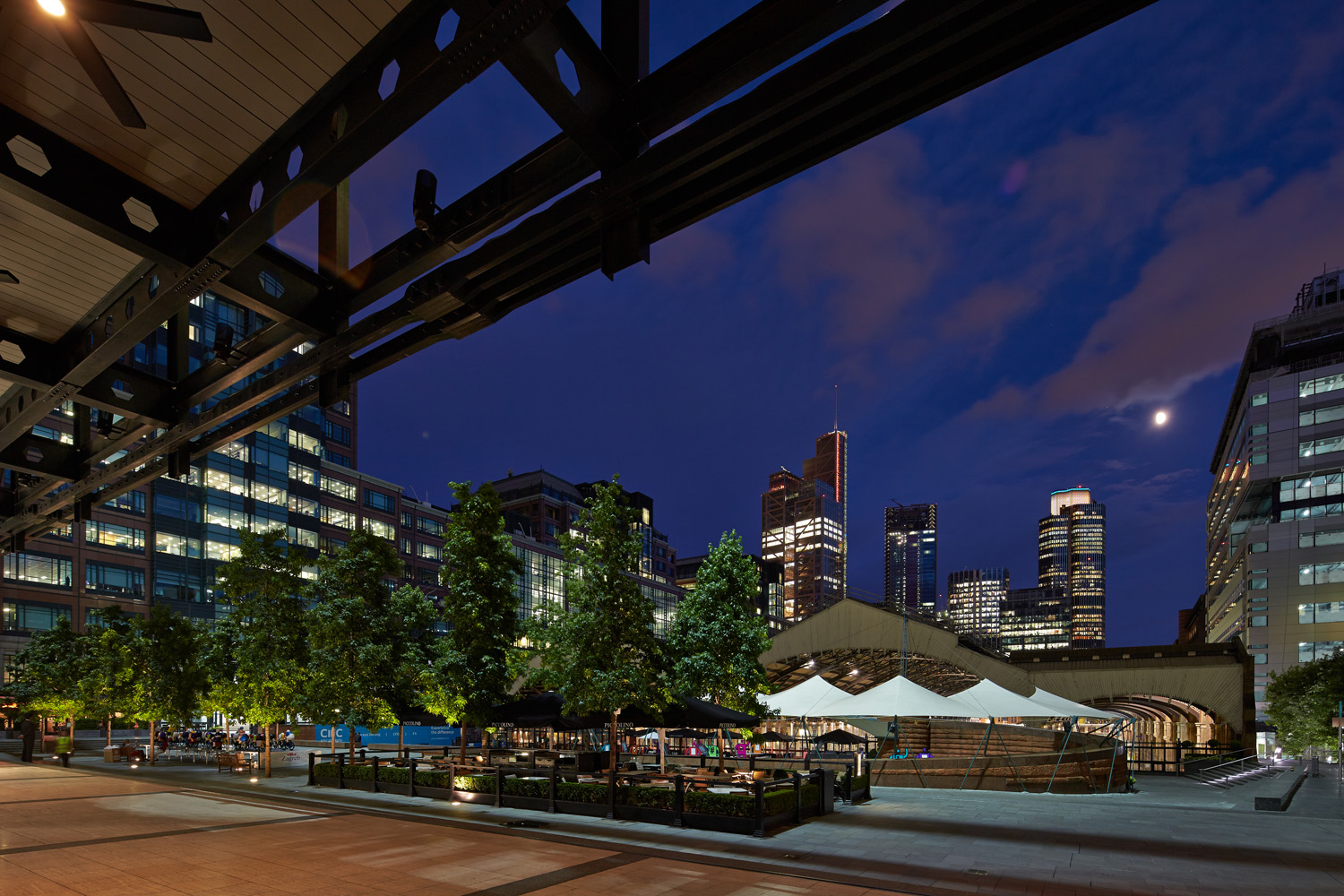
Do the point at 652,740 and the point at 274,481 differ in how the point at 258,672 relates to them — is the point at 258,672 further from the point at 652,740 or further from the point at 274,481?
the point at 274,481

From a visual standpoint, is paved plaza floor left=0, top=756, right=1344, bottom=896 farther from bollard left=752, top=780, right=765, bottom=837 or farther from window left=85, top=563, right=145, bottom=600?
window left=85, top=563, right=145, bottom=600

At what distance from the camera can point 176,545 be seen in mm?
81562

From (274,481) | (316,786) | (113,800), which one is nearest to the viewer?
(113,800)

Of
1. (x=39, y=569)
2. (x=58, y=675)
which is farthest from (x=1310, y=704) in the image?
(x=39, y=569)

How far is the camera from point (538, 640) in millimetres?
23094

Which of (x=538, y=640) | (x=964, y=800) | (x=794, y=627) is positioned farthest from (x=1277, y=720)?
(x=538, y=640)

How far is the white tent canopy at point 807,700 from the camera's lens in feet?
85.7

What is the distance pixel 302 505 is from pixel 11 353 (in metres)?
94.2

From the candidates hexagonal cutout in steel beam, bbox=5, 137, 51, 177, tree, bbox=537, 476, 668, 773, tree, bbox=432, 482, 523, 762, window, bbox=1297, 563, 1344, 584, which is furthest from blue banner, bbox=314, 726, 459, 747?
window, bbox=1297, 563, 1344, 584

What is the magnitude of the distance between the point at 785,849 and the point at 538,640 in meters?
10.6

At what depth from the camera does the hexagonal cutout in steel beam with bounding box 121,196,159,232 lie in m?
7.55

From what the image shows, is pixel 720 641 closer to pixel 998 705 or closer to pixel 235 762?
pixel 998 705

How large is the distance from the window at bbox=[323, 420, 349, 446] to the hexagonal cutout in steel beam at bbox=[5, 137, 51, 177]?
10817 centimetres

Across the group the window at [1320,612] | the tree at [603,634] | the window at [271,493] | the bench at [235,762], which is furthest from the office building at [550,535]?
the tree at [603,634]
